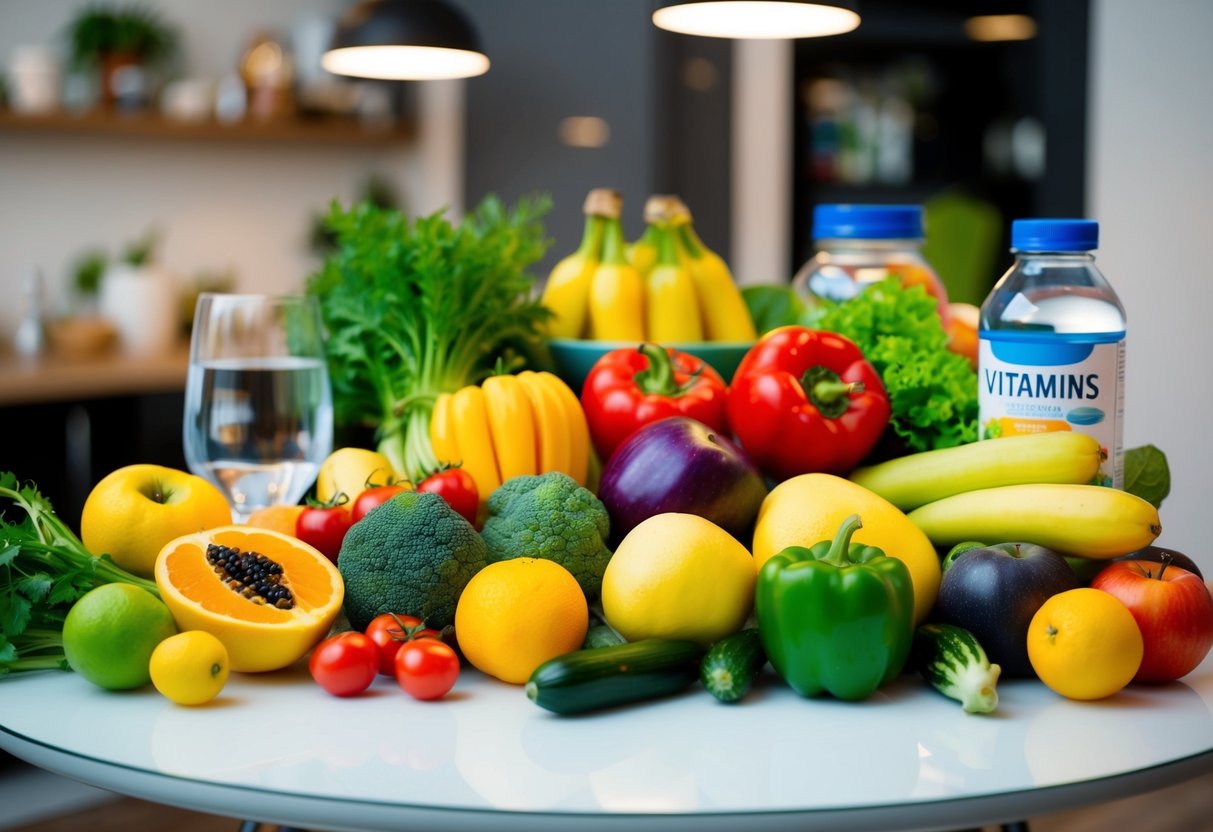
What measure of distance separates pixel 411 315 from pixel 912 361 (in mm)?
524

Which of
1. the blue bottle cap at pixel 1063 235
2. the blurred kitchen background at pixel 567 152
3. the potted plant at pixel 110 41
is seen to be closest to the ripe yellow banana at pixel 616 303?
the blue bottle cap at pixel 1063 235

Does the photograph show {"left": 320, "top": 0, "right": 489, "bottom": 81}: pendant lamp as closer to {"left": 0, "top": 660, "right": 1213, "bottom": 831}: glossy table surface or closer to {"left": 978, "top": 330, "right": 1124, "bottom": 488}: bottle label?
{"left": 978, "top": 330, "right": 1124, "bottom": 488}: bottle label

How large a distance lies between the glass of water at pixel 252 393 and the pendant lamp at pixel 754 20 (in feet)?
1.84

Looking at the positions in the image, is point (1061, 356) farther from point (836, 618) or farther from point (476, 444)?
point (476, 444)

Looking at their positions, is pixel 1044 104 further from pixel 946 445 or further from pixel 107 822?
Result: pixel 107 822

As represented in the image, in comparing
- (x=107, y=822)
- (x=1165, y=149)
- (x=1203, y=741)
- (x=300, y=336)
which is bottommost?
(x=107, y=822)

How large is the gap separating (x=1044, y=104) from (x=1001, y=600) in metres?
2.83

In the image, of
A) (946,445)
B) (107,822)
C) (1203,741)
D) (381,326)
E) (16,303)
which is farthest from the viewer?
(16,303)

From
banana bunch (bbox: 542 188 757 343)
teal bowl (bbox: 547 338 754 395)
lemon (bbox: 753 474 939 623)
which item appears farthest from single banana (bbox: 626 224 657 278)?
lemon (bbox: 753 474 939 623)

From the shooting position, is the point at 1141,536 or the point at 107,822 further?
the point at 107,822

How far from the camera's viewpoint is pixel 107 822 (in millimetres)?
2547

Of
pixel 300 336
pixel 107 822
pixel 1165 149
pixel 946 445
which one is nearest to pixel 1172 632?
pixel 946 445

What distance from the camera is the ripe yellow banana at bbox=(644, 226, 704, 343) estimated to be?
1426mm

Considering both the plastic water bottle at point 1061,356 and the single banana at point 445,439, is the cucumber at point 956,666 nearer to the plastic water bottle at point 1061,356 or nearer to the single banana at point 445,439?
the plastic water bottle at point 1061,356
